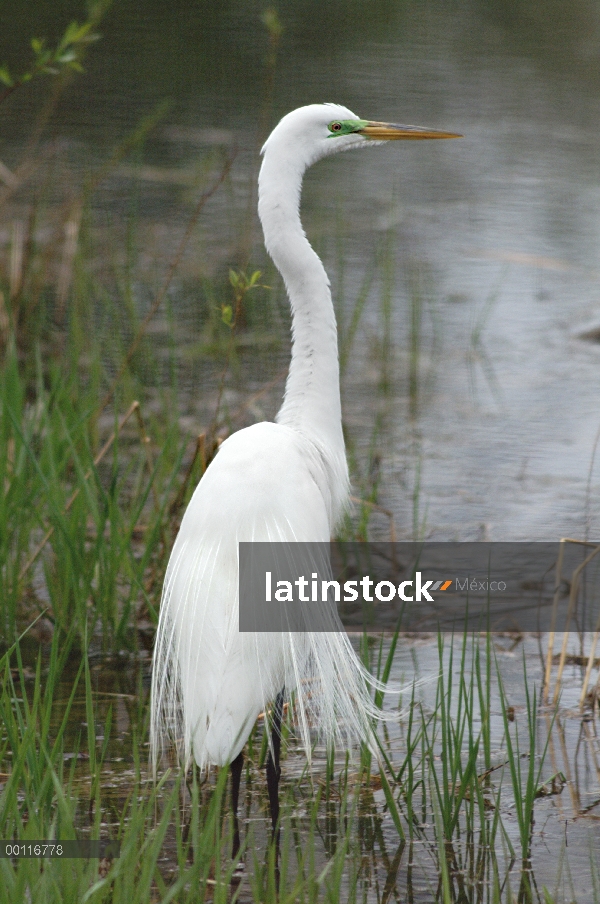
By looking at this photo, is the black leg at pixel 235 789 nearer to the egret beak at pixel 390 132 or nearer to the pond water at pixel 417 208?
the pond water at pixel 417 208

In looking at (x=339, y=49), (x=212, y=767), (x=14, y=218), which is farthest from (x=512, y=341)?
(x=339, y=49)

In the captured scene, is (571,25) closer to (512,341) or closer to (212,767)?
(512,341)

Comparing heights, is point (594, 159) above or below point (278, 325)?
above

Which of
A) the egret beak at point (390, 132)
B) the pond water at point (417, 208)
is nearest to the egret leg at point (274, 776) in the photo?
the pond water at point (417, 208)

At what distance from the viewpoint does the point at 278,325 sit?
17.6ft

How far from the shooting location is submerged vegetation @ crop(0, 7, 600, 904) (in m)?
1.96

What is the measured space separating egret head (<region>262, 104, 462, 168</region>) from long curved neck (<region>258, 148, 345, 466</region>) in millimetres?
33

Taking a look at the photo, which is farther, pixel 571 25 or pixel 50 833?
pixel 571 25

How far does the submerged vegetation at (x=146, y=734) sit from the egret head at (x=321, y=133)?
284 mm

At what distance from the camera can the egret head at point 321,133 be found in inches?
109

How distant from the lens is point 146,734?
2.93 m

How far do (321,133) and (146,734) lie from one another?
4.67 ft

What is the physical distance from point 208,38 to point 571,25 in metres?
3.10

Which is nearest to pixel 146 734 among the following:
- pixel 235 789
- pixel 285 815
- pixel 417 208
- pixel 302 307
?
pixel 235 789
